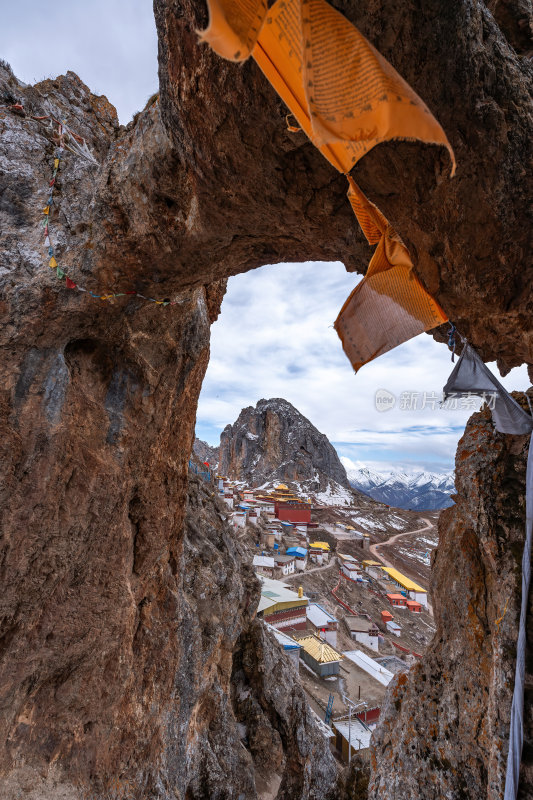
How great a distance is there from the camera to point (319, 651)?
2141 cm

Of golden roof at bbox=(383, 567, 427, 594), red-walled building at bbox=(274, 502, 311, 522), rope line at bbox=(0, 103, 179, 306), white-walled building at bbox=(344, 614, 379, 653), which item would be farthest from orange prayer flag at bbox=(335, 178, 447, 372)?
red-walled building at bbox=(274, 502, 311, 522)

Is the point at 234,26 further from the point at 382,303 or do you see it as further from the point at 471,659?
the point at 471,659

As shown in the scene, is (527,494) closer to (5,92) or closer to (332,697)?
(5,92)

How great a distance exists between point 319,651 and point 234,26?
85.2ft

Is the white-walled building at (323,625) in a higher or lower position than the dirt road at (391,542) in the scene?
higher

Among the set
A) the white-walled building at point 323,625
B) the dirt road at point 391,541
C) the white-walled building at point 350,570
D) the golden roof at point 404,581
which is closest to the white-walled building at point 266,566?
the white-walled building at point 323,625

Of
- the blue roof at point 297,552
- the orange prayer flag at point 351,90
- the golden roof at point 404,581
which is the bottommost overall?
the golden roof at point 404,581

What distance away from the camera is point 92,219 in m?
5.20

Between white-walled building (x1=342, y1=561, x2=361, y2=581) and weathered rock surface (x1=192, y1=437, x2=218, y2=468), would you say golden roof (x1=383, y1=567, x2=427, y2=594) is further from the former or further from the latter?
weathered rock surface (x1=192, y1=437, x2=218, y2=468)

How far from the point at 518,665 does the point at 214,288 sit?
8.52m

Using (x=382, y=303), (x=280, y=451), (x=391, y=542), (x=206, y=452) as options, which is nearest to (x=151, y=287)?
(x=382, y=303)

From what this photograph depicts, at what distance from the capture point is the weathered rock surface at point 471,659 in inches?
147

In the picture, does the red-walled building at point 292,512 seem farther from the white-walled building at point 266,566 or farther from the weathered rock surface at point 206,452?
the weathered rock surface at point 206,452

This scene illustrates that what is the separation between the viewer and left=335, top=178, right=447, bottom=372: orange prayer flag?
3820mm
